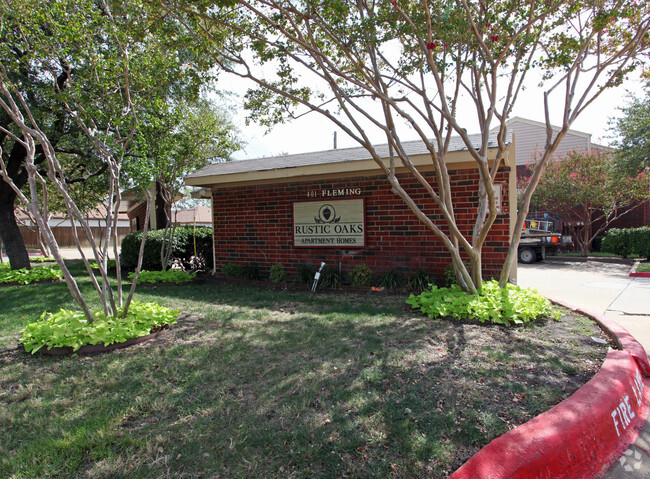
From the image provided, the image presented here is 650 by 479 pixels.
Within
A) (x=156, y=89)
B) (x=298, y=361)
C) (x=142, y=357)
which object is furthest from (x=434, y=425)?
(x=156, y=89)

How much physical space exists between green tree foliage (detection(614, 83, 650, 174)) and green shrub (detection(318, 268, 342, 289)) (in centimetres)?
1335

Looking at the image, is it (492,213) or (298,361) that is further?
(492,213)

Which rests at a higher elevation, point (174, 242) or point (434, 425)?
point (174, 242)

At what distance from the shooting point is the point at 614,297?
731 centimetres

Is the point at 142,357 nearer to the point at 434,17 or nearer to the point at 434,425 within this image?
the point at 434,425

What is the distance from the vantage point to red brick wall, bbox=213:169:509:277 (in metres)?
6.89

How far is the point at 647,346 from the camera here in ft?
14.4

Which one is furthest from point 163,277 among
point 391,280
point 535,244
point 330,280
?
point 535,244

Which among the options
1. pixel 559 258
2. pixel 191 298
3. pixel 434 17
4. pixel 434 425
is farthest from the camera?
pixel 559 258

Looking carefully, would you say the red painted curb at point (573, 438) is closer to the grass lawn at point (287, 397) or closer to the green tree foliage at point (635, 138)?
the grass lawn at point (287, 397)

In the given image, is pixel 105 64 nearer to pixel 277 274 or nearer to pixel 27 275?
pixel 277 274

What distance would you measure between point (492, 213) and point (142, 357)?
14.9 ft

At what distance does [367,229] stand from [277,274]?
2.24 meters

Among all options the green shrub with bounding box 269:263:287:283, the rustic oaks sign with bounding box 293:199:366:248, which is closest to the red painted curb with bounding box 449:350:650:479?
the rustic oaks sign with bounding box 293:199:366:248
